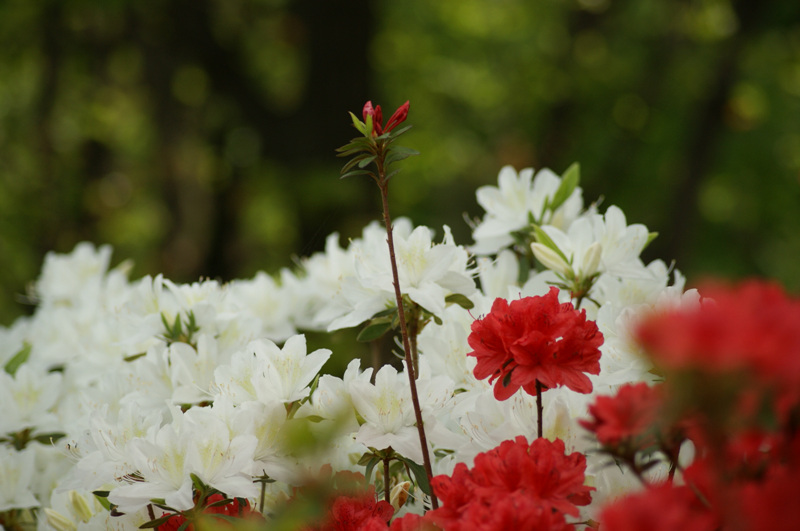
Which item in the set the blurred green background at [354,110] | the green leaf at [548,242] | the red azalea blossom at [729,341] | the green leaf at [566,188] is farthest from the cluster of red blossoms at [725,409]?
the blurred green background at [354,110]

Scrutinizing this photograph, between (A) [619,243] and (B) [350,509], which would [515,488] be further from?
(A) [619,243]

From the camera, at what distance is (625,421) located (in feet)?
2.55

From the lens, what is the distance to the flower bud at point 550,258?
1426mm

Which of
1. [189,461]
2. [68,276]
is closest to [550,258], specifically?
[189,461]

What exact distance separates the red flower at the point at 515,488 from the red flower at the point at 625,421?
118 millimetres

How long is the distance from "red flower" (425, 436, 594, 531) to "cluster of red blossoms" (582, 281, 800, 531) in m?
0.13

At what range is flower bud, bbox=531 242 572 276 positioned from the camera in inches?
56.1

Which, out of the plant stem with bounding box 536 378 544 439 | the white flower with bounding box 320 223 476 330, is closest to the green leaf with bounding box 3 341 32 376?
the white flower with bounding box 320 223 476 330

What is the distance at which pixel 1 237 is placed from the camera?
22.6 ft

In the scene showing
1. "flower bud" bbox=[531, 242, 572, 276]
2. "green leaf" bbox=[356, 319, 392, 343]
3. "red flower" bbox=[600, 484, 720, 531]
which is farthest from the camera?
"flower bud" bbox=[531, 242, 572, 276]

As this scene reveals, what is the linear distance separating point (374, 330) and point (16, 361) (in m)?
1.08

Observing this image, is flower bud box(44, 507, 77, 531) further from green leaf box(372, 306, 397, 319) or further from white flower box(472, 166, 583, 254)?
white flower box(472, 166, 583, 254)

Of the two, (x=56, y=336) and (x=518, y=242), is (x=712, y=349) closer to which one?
(x=518, y=242)

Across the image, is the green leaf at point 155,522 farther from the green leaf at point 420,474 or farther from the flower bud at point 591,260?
the flower bud at point 591,260
